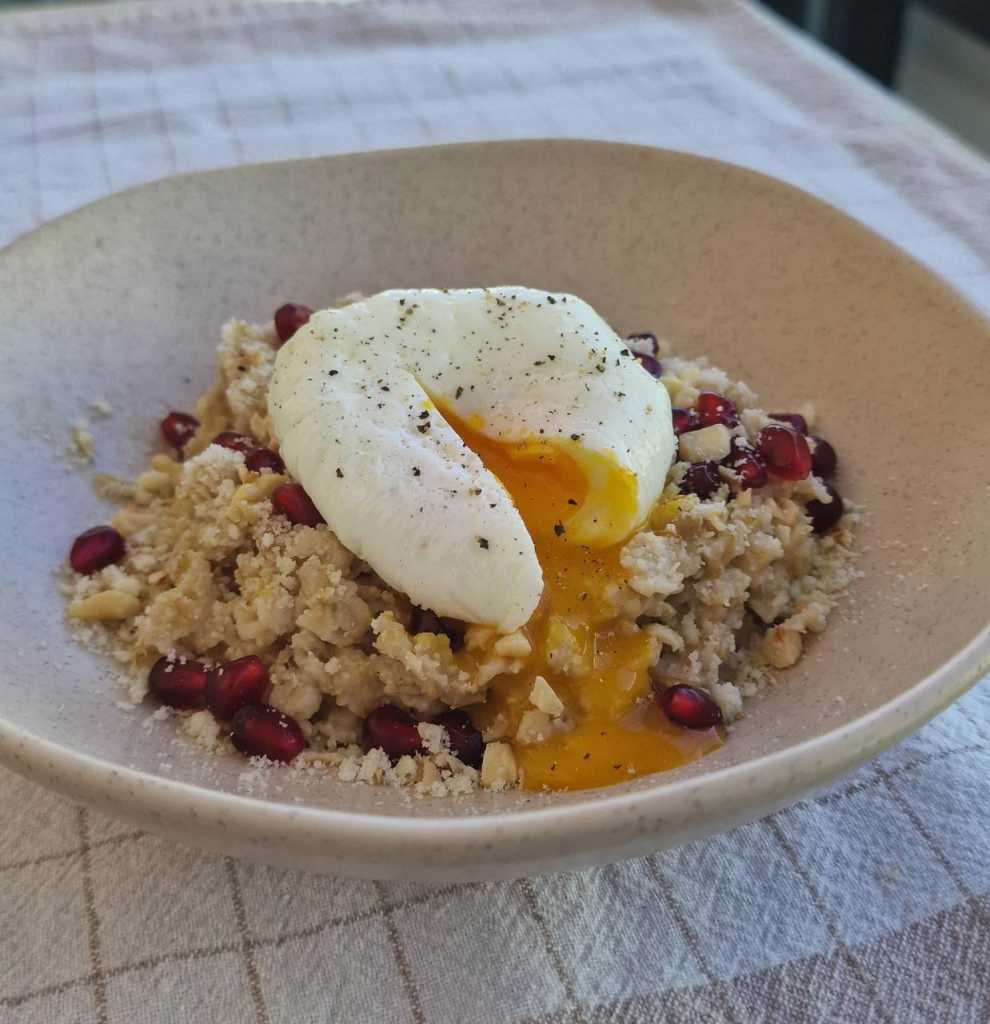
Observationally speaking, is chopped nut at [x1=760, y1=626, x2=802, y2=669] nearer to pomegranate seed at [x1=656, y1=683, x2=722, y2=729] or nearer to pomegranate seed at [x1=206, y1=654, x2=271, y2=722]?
pomegranate seed at [x1=656, y1=683, x2=722, y2=729]

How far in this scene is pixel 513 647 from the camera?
1.83m

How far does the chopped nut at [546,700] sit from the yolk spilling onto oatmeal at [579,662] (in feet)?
0.17

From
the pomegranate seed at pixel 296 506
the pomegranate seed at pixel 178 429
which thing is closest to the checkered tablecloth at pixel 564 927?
the pomegranate seed at pixel 296 506

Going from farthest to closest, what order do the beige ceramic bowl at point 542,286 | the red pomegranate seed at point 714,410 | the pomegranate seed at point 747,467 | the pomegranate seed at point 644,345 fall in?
the pomegranate seed at point 644,345, the red pomegranate seed at point 714,410, the pomegranate seed at point 747,467, the beige ceramic bowl at point 542,286

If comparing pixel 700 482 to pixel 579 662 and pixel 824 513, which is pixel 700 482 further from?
pixel 579 662

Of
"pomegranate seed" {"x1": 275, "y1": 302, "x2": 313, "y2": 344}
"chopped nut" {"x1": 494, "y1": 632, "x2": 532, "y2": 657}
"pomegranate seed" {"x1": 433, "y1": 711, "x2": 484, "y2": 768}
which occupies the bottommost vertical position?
"pomegranate seed" {"x1": 433, "y1": 711, "x2": 484, "y2": 768}

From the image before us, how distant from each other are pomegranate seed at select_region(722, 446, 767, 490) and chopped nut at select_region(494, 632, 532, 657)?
61 centimetres

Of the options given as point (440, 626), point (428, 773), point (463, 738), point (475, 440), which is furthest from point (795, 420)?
point (428, 773)

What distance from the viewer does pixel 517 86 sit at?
4.36 meters

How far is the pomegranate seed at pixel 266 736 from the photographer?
5.89ft

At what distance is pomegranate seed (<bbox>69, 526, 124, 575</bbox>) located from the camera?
7.08 feet

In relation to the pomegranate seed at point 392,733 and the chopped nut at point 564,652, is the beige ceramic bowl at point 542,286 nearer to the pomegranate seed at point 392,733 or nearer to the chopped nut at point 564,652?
the pomegranate seed at point 392,733

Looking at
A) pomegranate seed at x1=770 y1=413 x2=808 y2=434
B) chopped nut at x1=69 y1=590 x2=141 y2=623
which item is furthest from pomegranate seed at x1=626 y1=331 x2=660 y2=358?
chopped nut at x1=69 y1=590 x2=141 y2=623

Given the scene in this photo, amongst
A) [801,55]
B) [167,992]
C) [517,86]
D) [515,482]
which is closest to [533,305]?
[515,482]
